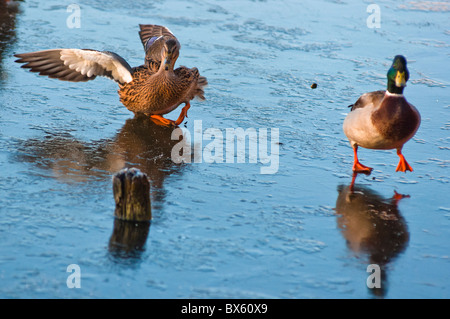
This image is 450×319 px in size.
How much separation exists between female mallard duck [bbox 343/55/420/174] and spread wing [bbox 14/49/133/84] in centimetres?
223

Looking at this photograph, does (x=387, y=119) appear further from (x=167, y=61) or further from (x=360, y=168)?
(x=167, y=61)

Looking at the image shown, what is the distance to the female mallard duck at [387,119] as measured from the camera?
482cm

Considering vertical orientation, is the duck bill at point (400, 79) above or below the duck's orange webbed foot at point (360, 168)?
above

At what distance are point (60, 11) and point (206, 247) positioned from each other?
6.49 metres

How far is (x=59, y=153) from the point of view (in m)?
5.12

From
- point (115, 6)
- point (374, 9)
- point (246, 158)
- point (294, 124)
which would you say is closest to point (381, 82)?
point (294, 124)

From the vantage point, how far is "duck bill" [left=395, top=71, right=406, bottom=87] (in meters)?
4.90

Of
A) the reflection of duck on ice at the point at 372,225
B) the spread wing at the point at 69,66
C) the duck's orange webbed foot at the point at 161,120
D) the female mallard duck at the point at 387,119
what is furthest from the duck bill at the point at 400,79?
the spread wing at the point at 69,66

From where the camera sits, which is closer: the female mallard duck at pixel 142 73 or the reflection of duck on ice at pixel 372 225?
the reflection of duck on ice at pixel 372 225

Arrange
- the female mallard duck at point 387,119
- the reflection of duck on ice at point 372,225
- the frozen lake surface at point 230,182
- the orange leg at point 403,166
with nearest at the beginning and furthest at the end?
the frozen lake surface at point 230,182 → the reflection of duck on ice at point 372,225 → the female mallard duck at point 387,119 → the orange leg at point 403,166

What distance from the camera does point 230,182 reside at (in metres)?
4.77

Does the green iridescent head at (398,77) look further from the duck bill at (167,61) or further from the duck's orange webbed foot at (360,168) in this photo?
the duck bill at (167,61)

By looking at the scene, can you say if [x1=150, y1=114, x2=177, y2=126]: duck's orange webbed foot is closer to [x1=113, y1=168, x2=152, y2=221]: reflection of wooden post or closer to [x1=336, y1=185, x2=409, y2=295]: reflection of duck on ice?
[x1=336, y1=185, x2=409, y2=295]: reflection of duck on ice

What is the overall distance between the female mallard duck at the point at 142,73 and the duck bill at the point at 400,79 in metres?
1.94
